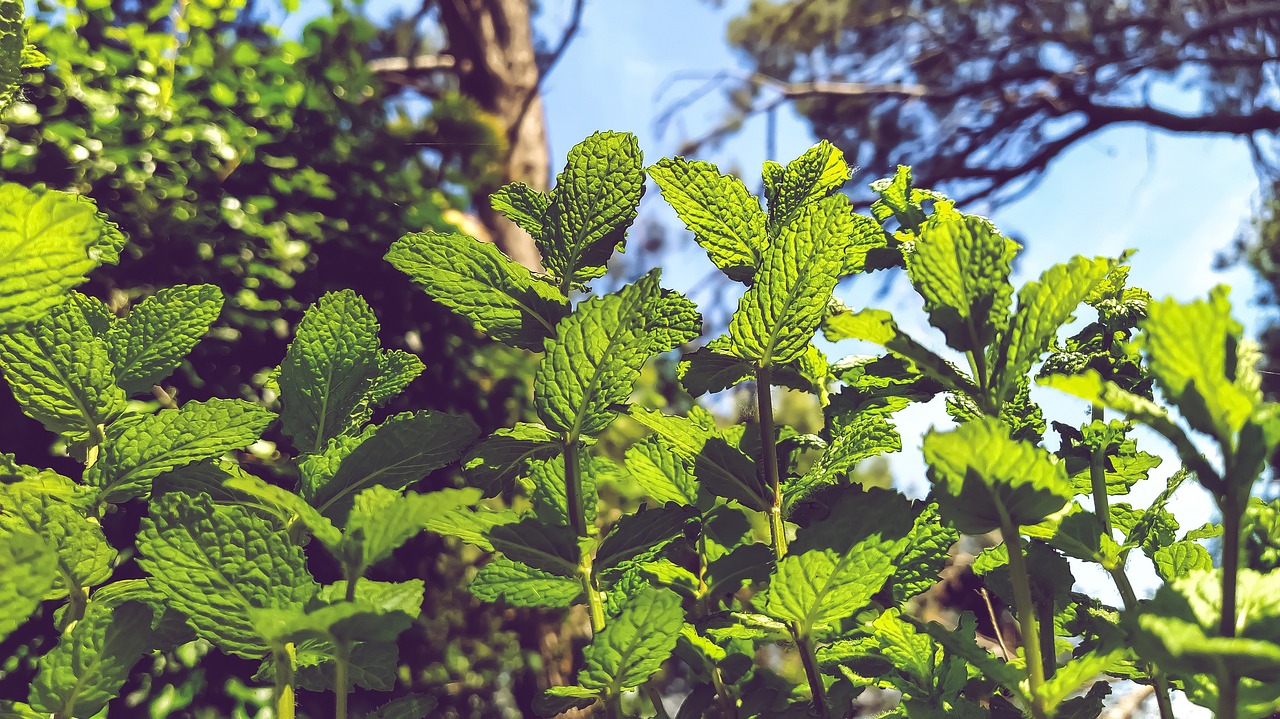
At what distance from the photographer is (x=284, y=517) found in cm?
38

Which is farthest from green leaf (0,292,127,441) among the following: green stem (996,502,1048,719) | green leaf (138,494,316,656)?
green stem (996,502,1048,719)

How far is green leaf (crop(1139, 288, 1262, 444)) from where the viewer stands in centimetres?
26

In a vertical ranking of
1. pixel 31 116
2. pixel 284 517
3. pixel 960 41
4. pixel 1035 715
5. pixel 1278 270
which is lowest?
pixel 1035 715

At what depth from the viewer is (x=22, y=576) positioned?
264 millimetres

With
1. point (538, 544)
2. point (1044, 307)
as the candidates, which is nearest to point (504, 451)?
point (538, 544)

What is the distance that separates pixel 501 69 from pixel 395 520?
18.2ft

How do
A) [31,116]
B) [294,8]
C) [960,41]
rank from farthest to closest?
[960,41] < [294,8] < [31,116]

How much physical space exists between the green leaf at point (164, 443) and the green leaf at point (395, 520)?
108 mm

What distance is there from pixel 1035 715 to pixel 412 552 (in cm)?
236

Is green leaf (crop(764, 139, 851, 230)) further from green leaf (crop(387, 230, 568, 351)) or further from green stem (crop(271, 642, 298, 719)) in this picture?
green stem (crop(271, 642, 298, 719))

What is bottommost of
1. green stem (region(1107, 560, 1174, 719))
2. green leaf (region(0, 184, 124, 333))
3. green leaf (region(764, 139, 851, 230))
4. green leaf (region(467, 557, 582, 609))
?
green stem (region(1107, 560, 1174, 719))

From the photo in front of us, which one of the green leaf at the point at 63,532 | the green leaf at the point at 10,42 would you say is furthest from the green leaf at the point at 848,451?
the green leaf at the point at 10,42

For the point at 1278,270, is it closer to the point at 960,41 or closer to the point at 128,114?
the point at 960,41

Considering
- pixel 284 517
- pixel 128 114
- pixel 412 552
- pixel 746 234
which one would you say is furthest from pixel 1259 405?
pixel 128 114
